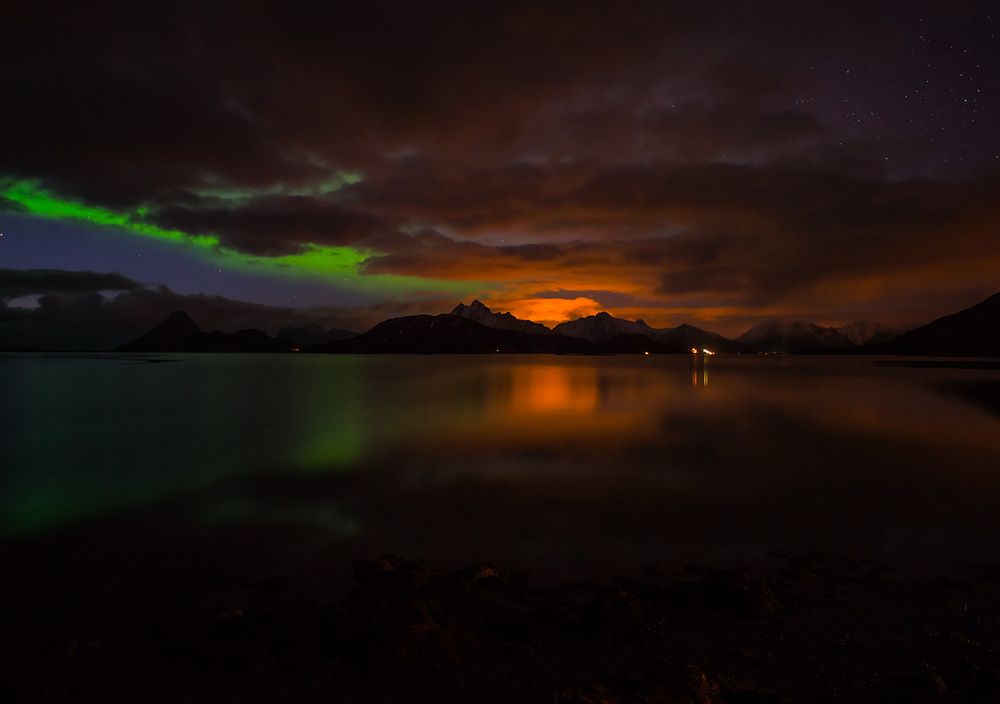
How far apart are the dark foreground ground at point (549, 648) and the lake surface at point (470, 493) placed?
6.43 feet

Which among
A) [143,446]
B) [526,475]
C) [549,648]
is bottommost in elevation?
[143,446]

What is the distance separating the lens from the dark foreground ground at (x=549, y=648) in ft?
21.1

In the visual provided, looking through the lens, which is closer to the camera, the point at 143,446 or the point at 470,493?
the point at 470,493

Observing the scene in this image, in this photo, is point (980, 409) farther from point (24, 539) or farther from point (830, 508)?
point (24, 539)

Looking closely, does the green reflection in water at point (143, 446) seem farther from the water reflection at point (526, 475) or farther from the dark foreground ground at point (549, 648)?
the dark foreground ground at point (549, 648)

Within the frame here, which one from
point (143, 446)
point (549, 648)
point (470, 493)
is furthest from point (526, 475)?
point (143, 446)

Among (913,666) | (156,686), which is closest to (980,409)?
(913,666)

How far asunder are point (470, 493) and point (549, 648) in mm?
9534

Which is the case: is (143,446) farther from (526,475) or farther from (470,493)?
(526,475)

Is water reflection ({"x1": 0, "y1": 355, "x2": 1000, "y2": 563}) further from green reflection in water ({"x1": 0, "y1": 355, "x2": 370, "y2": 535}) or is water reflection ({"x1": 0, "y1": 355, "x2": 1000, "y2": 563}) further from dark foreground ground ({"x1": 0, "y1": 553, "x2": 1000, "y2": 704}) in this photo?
dark foreground ground ({"x1": 0, "y1": 553, "x2": 1000, "y2": 704})

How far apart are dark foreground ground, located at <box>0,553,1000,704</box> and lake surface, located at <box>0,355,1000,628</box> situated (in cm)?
196

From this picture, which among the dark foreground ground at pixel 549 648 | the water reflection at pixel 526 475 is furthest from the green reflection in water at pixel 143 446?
the dark foreground ground at pixel 549 648

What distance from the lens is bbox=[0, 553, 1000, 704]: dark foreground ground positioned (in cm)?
644

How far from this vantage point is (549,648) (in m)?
7.30
